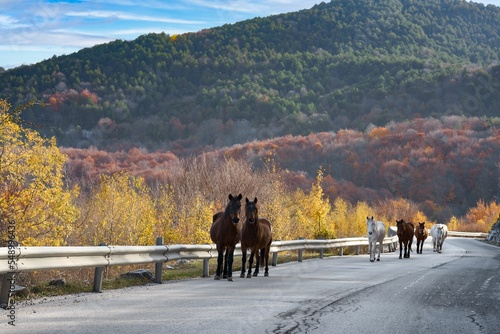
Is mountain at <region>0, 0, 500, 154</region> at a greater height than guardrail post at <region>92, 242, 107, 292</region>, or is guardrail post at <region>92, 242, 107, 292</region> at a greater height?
mountain at <region>0, 0, 500, 154</region>

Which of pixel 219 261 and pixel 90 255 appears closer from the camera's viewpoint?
pixel 90 255

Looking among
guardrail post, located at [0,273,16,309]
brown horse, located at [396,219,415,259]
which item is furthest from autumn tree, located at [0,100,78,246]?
brown horse, located at [396,219,415,259]

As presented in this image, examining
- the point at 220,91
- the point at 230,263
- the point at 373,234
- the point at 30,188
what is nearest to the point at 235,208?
the point at 230,263

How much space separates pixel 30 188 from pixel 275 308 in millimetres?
11161

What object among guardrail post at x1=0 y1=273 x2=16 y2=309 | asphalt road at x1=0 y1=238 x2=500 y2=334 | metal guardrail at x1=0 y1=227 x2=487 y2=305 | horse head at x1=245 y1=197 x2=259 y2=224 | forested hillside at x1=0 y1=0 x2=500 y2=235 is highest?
forested hillside at x1=0 y1=0 x2=500 y2=235

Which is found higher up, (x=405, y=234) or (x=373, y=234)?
(x=373, y=234)

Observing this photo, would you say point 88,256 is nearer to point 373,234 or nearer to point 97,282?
point 97,282

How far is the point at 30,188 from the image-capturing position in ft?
71.2

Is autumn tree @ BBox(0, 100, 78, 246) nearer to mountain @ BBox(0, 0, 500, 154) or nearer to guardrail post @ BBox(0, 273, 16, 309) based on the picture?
guardrail post @ BBox(0, 273, 16, 309)

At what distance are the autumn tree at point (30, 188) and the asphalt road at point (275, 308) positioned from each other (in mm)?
5483

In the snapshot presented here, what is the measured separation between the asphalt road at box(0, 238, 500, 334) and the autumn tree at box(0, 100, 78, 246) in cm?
548

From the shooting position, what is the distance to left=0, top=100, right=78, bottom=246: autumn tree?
21094mm

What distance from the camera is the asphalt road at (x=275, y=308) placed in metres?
10.4

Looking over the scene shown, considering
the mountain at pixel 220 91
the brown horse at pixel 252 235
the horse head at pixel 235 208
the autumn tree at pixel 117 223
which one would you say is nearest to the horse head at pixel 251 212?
the brown horse at pixel 252 235
